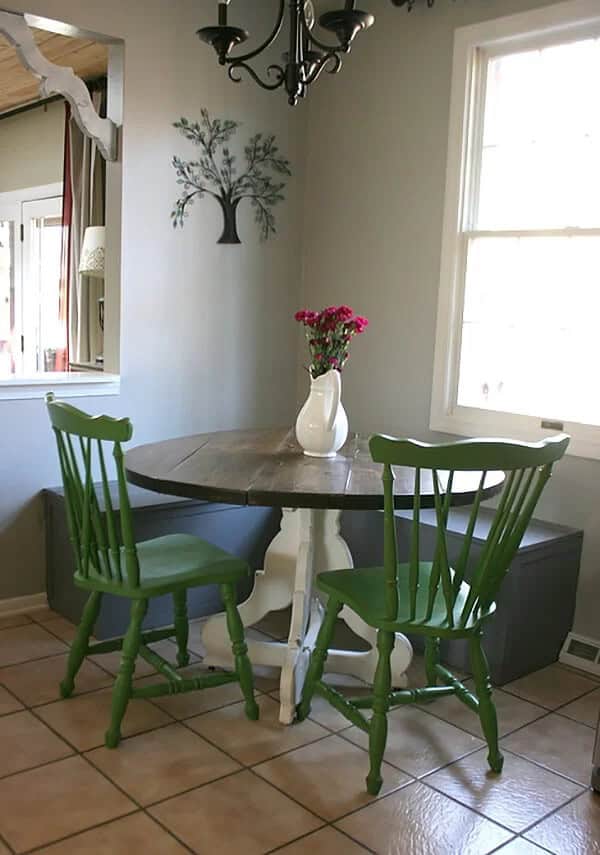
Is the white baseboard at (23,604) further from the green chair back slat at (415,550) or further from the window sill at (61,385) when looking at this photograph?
the green chair back slat at (415,550)

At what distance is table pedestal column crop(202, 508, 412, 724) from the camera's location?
101 inches

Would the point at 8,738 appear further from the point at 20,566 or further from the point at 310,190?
the point at 310,190

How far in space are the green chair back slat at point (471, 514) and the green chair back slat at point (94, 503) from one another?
27.0 inches

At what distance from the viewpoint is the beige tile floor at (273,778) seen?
1.95 metres

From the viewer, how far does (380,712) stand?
2.15m

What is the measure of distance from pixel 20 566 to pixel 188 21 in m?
2.33

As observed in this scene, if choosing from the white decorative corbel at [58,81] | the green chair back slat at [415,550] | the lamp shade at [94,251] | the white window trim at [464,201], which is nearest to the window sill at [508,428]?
the white window trim at [464,201]

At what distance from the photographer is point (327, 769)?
2.25 meters

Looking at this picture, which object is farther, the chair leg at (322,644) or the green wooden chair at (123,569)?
the chair leg at (322,644)

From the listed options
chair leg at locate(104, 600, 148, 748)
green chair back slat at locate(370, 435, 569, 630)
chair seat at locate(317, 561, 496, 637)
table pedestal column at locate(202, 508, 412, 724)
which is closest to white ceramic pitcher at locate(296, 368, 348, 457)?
table pedestal column at locate(202, 508, 412, 724)

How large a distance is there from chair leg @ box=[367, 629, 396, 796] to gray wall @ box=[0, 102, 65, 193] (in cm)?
434

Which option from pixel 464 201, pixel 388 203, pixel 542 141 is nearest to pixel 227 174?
pixel 388 203

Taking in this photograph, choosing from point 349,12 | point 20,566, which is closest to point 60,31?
point 349,12

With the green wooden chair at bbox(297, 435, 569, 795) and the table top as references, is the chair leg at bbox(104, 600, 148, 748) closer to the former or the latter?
the table top
